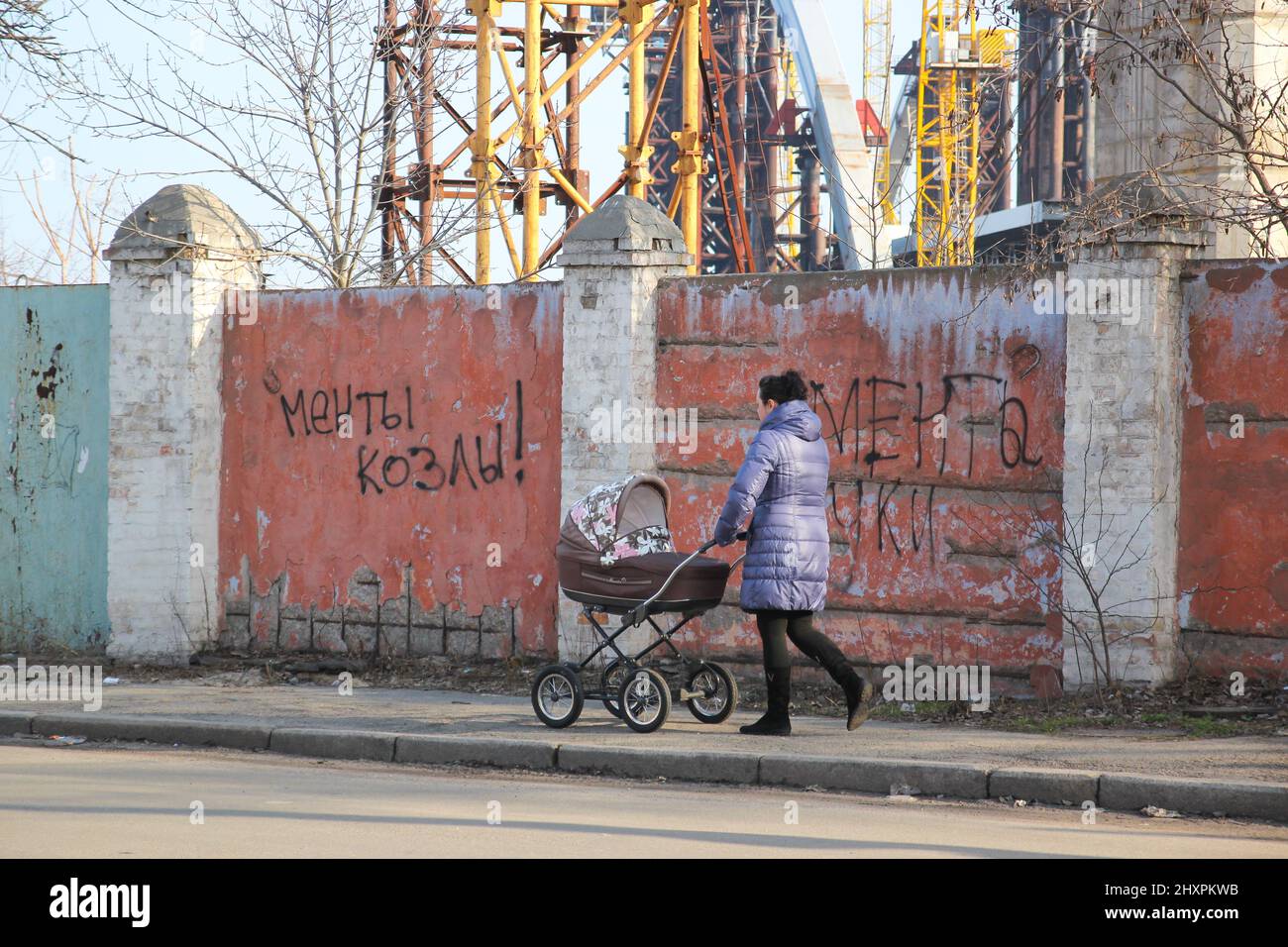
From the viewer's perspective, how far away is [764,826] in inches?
258

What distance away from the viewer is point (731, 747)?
8.12 meters

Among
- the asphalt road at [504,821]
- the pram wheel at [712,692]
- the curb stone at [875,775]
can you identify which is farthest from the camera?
the pram wheel at [712,692]

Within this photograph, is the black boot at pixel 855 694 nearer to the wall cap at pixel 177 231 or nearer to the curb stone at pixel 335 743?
the curb stone at pixel 335 743

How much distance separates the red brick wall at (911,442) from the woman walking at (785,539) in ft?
5.22


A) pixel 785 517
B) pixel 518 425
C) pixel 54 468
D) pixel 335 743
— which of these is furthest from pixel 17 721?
pixel 785 517

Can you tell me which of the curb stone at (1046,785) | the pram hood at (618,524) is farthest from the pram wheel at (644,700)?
the curb stone at (1046,785)

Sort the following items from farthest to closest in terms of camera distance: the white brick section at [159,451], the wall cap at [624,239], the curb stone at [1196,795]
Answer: the white brick section at [159,451] → the wall cap at [624,239] → the curb stone at [1196,795]

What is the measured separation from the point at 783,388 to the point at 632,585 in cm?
145

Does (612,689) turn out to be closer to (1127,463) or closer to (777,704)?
(777,704)

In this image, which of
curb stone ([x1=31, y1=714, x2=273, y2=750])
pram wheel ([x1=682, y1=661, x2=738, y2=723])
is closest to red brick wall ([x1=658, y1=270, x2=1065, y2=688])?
pram wheel ([x1=682, y1=661, x2=738, y2=723])

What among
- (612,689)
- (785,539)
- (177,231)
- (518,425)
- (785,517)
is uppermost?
(177,231)

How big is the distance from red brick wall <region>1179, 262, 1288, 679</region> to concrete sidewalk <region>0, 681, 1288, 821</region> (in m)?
1.19

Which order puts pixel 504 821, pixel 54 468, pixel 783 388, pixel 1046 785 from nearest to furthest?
pixel 504 821 < pixel 1046 785 < pixel 783 388 < pixel 54 468

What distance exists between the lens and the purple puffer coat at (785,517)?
27.2ft
